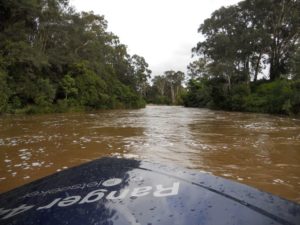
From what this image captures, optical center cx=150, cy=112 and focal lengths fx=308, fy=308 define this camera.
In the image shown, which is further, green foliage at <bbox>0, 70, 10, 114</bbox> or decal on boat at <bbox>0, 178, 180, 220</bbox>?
green foliage at <bbox>0, 70, 10, 114</bbox>

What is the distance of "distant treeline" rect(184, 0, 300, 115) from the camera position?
2255 cm

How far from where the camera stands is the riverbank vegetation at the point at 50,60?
59.0ft

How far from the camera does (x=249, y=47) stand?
22875mm

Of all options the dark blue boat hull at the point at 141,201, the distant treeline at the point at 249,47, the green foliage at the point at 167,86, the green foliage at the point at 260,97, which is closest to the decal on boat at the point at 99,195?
the dark blue boat hull at the point at 141,201

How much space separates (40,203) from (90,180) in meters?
0.35

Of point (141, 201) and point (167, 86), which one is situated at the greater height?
point (167, 86)

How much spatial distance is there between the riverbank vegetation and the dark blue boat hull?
54.7 ft

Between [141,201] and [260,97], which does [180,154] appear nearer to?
[141,201]

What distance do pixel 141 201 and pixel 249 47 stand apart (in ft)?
75.9

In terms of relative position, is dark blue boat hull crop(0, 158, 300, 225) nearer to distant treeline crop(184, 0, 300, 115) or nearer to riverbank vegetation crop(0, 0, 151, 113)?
riverbank vegetation crop(0, 0, 151, 113)

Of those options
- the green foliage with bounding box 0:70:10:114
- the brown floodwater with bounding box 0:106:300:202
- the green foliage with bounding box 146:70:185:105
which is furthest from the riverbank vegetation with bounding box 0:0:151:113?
the green foliage with bounding box 146:70:185:105

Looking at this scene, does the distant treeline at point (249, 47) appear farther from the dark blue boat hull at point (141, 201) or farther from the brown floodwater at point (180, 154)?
the dark blue boat hull at point (141, 201)

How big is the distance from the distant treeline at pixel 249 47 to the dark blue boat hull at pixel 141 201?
19790mm

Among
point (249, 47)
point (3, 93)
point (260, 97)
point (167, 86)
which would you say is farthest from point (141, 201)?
point (167, 86)
